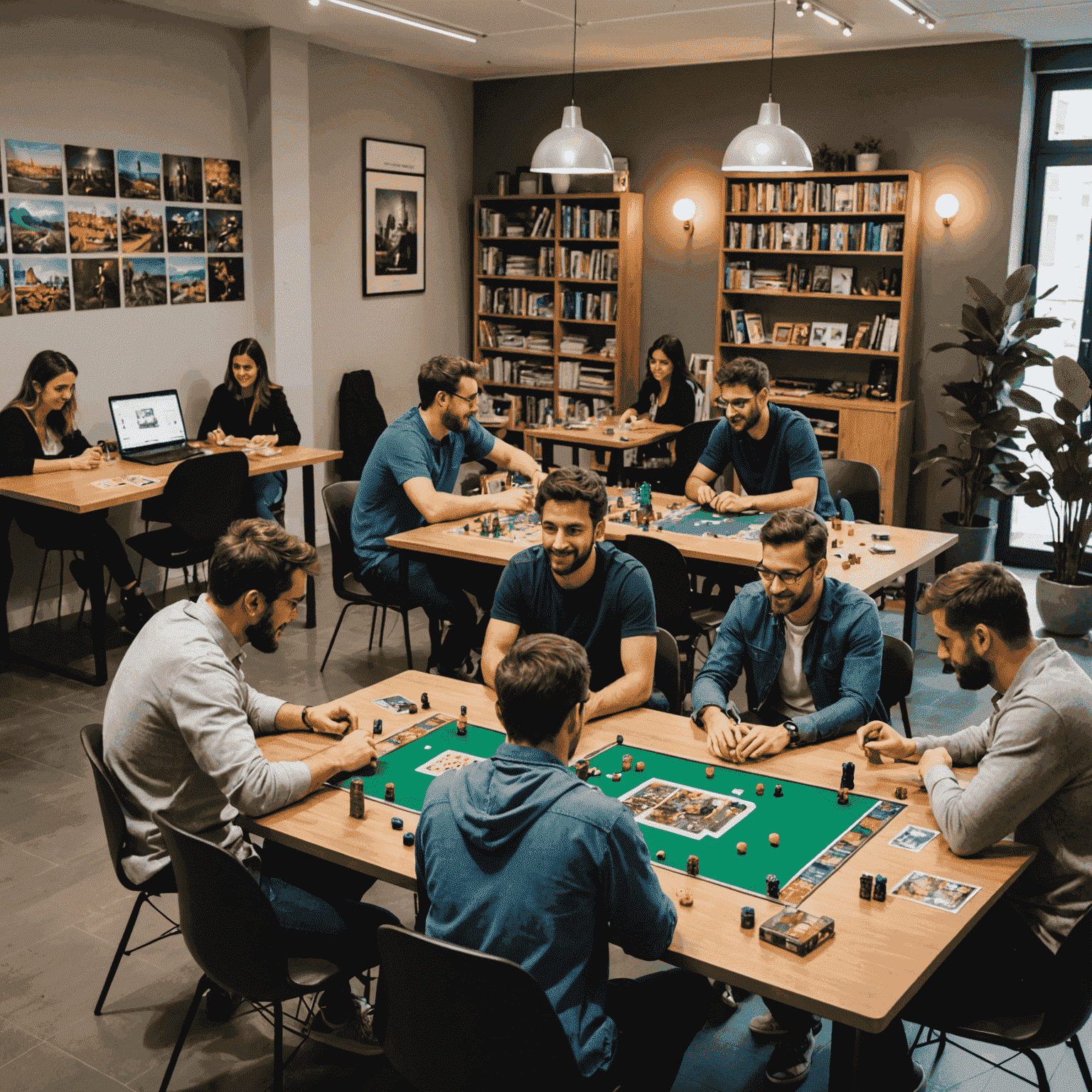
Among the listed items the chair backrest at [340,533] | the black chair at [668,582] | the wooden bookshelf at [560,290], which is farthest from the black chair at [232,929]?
the wooden bookshelf at [560,290]

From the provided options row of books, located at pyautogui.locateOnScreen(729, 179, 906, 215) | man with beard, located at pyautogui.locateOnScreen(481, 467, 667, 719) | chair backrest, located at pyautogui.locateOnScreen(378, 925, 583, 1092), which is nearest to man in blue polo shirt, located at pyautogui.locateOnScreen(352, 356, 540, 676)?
man with beard, located at pyautogui.locateOnScreen(481, 467, 667, 719)

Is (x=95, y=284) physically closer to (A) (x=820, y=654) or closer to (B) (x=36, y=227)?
(B) (x=36, y=227)

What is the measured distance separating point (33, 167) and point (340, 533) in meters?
2.78

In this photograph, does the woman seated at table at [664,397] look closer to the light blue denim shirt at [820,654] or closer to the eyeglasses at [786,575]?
the light blue denim shirt at [820,654]

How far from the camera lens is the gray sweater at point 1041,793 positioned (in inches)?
89.0

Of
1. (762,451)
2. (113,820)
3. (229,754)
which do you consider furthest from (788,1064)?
(762,451)

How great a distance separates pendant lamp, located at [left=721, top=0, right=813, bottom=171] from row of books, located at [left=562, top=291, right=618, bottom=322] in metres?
3.48

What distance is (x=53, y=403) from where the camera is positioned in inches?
228

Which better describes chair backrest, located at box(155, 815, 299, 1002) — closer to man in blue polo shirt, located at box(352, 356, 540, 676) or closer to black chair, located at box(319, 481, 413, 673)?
man in blue polo shirt, located at box(352, 356, 540, 676)

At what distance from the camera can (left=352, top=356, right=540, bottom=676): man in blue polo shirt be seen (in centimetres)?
496

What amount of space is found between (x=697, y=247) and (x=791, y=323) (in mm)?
982

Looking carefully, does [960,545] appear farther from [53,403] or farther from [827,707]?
[53,403]

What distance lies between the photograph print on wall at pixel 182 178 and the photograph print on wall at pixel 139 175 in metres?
0.06

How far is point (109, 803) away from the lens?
2.56 meters
